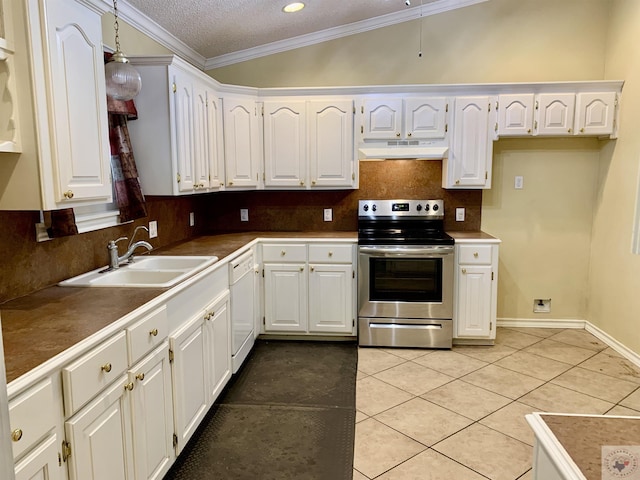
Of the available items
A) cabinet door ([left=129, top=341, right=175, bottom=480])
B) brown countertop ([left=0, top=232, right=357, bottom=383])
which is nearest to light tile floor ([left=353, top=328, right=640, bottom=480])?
cabinet door ([left=129, top=341, right=175, bottom=480])

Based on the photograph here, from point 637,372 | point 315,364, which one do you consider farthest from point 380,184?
point 637,372

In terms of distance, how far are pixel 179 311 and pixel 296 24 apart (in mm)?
2716

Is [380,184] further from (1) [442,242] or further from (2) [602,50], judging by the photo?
(2) [602,50]

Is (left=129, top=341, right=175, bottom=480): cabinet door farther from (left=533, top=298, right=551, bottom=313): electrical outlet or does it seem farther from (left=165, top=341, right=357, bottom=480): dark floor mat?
(left=533, top=298, right=551, bottom=313): electrical outlet

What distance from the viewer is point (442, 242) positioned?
3637mm

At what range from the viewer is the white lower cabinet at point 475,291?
3697 millimetres

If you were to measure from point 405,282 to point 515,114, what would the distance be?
5.40 ft

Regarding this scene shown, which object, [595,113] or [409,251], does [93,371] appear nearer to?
[409,251]

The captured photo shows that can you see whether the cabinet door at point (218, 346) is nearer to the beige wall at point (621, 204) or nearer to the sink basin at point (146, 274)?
the sink basin at point (146, 274)

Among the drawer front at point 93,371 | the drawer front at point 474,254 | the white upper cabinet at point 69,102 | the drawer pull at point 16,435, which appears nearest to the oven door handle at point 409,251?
the drawer front at point 474,254

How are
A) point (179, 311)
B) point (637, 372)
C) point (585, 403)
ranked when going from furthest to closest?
point (637, 372)
point (585, 403)
point (179, 311)

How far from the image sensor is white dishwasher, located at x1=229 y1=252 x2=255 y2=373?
3.08 metres

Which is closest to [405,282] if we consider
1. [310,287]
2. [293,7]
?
[310,287]

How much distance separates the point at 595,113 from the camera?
371cm
